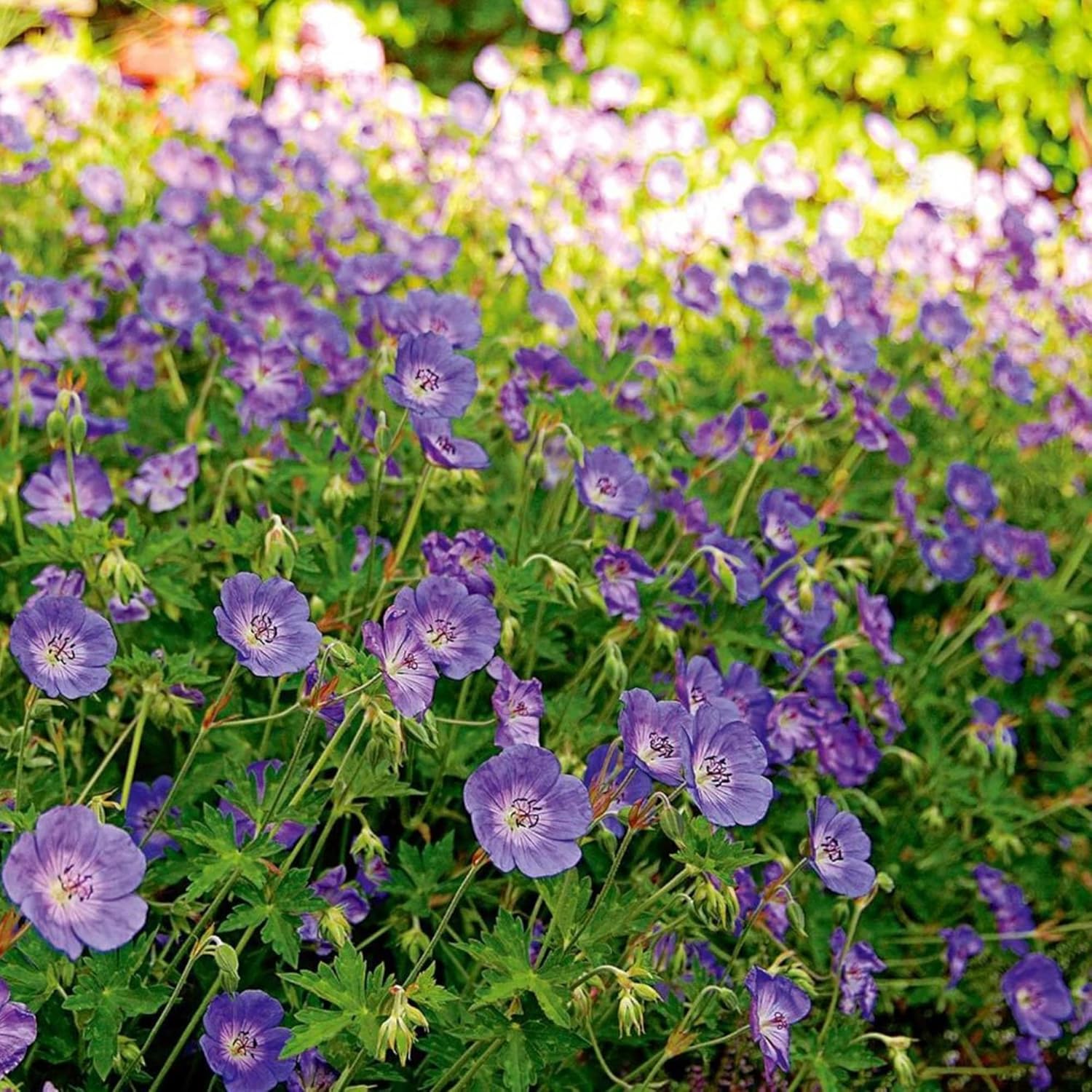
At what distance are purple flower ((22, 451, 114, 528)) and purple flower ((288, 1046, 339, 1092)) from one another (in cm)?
111

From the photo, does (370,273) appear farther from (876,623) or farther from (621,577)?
(876,623)

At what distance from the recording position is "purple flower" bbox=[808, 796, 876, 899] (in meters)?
1.79

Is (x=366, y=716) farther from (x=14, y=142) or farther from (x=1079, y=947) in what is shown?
(x=14, y=142)

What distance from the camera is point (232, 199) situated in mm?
4074

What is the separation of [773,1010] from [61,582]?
1.22 meters

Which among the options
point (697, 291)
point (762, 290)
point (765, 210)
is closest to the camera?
point (697, 291)

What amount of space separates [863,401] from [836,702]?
699 millimetres

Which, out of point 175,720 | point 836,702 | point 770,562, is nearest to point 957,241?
point 770,562

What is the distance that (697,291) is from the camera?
3178 millimetres

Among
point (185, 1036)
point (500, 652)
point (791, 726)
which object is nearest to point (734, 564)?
point (791, 726)

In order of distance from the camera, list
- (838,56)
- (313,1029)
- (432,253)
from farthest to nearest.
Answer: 1. (838,56)
2. (432,253)
3. (313,1029)

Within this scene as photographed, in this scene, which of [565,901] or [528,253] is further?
[528,253]

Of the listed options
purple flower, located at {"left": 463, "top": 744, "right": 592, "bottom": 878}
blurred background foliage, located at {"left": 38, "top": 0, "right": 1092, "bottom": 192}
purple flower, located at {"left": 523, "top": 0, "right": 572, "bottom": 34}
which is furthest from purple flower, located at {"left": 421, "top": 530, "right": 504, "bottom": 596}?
blurred background foliage, located at {"left": 38, "top": 0, "right": 1092, "bottom": 192}

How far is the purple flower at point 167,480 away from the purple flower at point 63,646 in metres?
0.88
